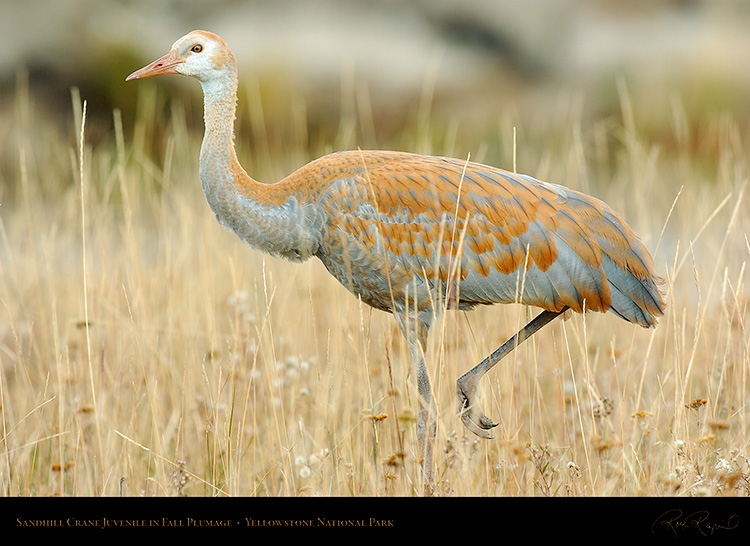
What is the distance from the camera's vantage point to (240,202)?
4660 millimetres

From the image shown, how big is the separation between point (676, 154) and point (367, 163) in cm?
750

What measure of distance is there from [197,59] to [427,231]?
154cm

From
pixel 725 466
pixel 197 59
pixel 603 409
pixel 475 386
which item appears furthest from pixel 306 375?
pixel 725 466

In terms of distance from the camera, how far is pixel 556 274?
4.38m

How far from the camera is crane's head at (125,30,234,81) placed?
470 centimetres

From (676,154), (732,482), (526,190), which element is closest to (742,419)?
(732,482)

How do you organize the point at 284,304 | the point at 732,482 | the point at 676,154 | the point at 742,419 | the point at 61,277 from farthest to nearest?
the point at 676,154 < the point at 61,277 < the point at 284,304 < the point at 742,419 < the point at 732,482
